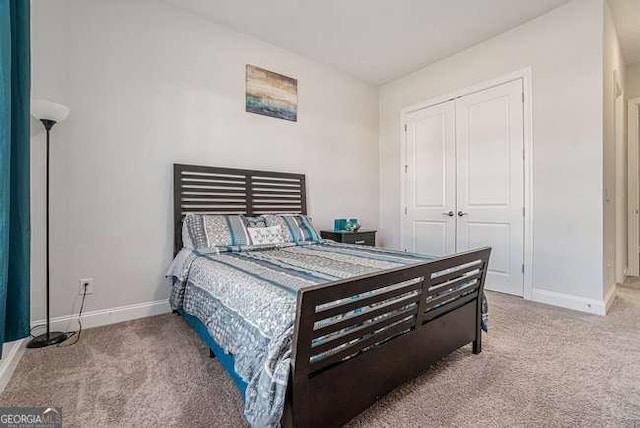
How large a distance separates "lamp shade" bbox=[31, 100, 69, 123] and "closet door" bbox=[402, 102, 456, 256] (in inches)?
148

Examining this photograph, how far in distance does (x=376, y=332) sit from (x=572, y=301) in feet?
8.42

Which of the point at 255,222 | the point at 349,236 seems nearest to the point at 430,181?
the point at 349,236

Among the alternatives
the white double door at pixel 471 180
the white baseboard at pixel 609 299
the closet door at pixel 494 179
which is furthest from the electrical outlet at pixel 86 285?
the white baseboard at pixel 609 299

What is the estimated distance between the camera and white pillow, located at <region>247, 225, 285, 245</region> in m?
2.75

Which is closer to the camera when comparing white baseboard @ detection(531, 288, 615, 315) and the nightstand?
white baseboard @ detection(531, 288, 615, 315)

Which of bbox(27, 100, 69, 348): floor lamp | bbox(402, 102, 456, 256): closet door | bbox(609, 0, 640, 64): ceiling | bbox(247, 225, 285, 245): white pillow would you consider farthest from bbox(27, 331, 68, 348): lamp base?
bbox(609, 0, 640, 64): ceiling

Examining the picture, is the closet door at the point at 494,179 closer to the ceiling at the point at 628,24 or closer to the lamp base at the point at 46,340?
the ceiling at the point at 628,24

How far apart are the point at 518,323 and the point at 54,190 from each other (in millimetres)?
3837

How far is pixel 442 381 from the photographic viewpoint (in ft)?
5.49

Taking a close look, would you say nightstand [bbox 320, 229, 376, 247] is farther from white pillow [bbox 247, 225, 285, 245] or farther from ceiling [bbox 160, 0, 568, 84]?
ceiling [bbox 160, 0, 568, 84]

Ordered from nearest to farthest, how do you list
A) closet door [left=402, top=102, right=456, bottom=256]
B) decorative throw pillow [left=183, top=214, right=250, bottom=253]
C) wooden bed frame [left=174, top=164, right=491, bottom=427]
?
wooden bed frame [left=174, top=164, right=491, bottom=427] < decorative throw pillow [left=183, top=214, right=250, bottom=253] < closet door [left=402, top=102, right=456, bottom=256]

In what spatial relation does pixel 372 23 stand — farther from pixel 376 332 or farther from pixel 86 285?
pixel 86 285

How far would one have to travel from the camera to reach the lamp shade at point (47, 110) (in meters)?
2.00

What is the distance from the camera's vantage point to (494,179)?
3.40 meters
